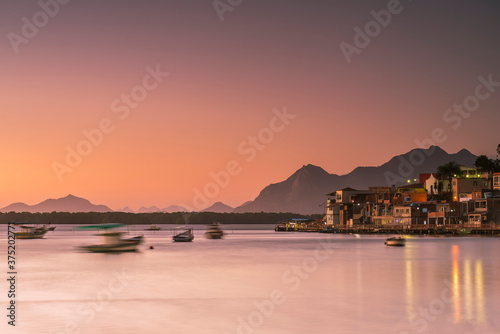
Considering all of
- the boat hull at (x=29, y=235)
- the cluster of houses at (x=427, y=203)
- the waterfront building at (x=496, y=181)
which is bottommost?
the boat hull at (x=29, y=235)

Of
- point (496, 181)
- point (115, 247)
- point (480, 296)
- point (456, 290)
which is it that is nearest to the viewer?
point (480, 296)

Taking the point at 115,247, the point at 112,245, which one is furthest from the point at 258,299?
the point at 112,245

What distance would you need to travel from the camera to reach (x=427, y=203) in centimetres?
14925

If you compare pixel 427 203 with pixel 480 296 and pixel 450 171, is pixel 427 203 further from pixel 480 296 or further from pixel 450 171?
pixel 480 296

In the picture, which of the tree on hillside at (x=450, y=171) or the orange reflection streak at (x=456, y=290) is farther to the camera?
the tree on hillside at (x=450, y=171)

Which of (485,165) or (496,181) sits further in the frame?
(485,165)

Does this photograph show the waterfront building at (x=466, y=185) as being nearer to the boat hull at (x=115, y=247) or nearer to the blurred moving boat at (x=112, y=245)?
the blurred moving boat at (x=112, y=245)

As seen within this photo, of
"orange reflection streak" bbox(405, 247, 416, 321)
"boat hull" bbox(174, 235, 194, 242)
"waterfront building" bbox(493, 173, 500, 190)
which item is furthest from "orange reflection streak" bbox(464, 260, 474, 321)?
"waterfront building" bbox(493, 173, 500, 190)

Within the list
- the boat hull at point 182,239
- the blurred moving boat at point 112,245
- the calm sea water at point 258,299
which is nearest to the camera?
the calm sea water at point 258,299

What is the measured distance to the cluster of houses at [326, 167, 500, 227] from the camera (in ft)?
431

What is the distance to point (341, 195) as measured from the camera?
182625mm

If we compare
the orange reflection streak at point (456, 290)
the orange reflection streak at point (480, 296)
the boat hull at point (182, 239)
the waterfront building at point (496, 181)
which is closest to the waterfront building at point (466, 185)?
the waterfront building at point (496, 181)

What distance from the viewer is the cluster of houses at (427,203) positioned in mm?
131250

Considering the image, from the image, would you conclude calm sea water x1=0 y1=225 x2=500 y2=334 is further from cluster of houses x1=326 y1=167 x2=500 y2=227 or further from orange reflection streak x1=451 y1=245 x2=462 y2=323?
cluster of houses x1=326 y1=167 x2=500 y2=227
